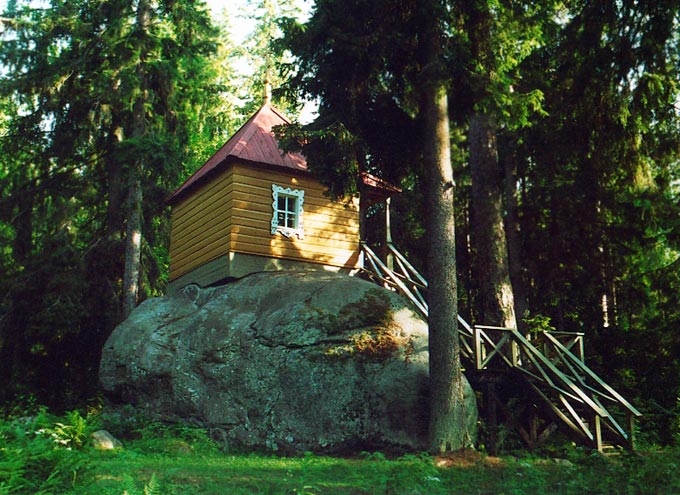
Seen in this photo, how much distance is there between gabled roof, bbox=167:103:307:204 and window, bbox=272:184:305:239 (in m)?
0.64

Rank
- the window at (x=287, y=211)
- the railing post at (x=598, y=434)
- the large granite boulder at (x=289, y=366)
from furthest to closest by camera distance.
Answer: the window at (x=287, y=211)
the large granite boulder at (x=289, y=366)
the railing post at (x=598, y=434)

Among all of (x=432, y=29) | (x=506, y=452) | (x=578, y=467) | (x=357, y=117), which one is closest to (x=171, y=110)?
(x=357, y=117)

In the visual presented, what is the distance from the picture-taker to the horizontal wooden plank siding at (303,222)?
17109 millimetres

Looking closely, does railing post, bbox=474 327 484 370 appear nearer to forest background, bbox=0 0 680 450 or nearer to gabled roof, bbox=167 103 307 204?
forest background, bbox=0 0 680 450

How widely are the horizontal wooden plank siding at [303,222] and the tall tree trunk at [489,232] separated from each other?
3.34 meters

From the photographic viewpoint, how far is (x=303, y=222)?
17.9m

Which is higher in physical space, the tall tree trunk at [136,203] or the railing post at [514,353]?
the tall tree trunk at [136,203]

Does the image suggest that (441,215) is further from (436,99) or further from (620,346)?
(620,346)

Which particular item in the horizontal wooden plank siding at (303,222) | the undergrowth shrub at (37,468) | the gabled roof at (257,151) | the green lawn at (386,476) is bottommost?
the green lawn at (386,476)

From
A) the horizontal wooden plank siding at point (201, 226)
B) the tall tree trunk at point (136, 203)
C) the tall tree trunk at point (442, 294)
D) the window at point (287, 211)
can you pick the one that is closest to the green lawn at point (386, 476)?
the tall tree trunk at point (442, 294)

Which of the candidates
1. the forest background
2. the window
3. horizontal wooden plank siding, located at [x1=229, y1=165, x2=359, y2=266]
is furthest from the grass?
the window

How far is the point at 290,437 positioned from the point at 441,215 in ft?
16.8

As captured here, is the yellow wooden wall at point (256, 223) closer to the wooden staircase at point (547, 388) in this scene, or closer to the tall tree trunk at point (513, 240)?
the wooden staircase at point (547, 388)

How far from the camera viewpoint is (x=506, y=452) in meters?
14.6
